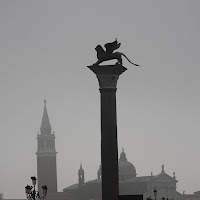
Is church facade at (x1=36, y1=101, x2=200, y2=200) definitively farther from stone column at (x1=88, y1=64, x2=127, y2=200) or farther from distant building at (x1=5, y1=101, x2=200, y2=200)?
stone column at (x1=88, y1=64, x2=127, y2=200)

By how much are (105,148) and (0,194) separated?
583ft

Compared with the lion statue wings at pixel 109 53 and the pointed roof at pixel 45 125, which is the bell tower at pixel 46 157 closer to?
the pointed roof at pixel 45 125

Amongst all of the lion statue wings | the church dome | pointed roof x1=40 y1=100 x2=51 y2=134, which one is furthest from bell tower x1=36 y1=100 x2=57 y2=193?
the lion statue wings

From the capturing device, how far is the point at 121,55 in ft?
73.3

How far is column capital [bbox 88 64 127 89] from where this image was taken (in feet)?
71.9

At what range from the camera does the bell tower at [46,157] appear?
516 ft

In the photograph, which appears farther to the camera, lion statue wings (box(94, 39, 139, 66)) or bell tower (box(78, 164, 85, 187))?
bell tower (box(78, 164, 85, 187))

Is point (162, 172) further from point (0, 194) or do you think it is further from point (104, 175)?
point (104, 175)

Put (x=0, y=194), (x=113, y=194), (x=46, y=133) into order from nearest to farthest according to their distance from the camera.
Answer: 1. (x=113, y=194)
2. (x=46, y=133)
3. (x=0, y=194)

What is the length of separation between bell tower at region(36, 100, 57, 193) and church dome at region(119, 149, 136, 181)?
11.9 metres

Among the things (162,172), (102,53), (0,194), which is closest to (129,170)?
(162,172)

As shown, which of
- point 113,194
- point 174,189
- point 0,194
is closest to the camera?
point 113,194

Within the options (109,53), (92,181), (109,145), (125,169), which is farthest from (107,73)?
(92,181)

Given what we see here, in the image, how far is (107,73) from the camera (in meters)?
22.0
